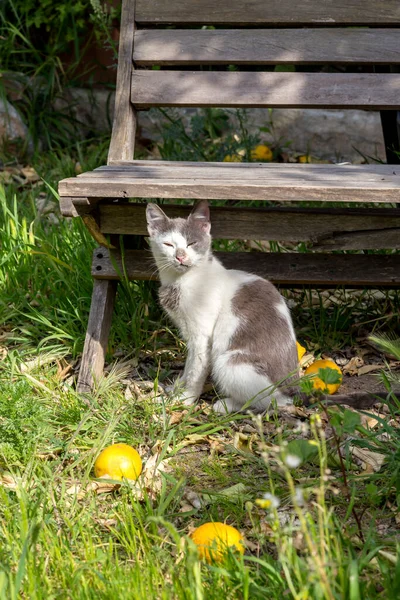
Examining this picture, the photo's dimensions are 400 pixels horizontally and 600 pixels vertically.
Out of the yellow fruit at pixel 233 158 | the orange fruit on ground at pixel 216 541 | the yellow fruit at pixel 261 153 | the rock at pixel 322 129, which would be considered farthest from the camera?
the rock at pixel 322 129

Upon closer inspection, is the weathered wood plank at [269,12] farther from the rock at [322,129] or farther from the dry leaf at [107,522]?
the dry leaf at [107,522]

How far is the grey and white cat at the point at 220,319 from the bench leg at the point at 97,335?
0.30 meters

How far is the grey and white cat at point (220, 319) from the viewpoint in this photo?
3090 mm

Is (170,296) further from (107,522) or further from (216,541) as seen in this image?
(216,541)

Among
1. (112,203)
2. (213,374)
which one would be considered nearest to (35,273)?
(112,203)

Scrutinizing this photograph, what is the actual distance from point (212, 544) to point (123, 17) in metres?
2.74

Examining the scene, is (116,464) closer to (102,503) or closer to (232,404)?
(102,503)

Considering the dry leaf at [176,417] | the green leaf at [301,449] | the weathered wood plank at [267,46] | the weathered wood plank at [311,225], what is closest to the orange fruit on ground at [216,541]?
the green leaf at [301,449]

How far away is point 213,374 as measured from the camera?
318cm

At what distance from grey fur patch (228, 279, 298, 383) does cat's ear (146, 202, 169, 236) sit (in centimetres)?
43

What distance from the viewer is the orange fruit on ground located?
1.97 metres

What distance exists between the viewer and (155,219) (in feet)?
10.2

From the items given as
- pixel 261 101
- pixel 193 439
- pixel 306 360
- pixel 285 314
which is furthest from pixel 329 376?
pixel 261 101

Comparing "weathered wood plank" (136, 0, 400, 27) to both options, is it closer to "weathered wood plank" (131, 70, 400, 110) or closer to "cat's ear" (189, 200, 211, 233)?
"weathered wood plank" (131, 70, 400, 110)
